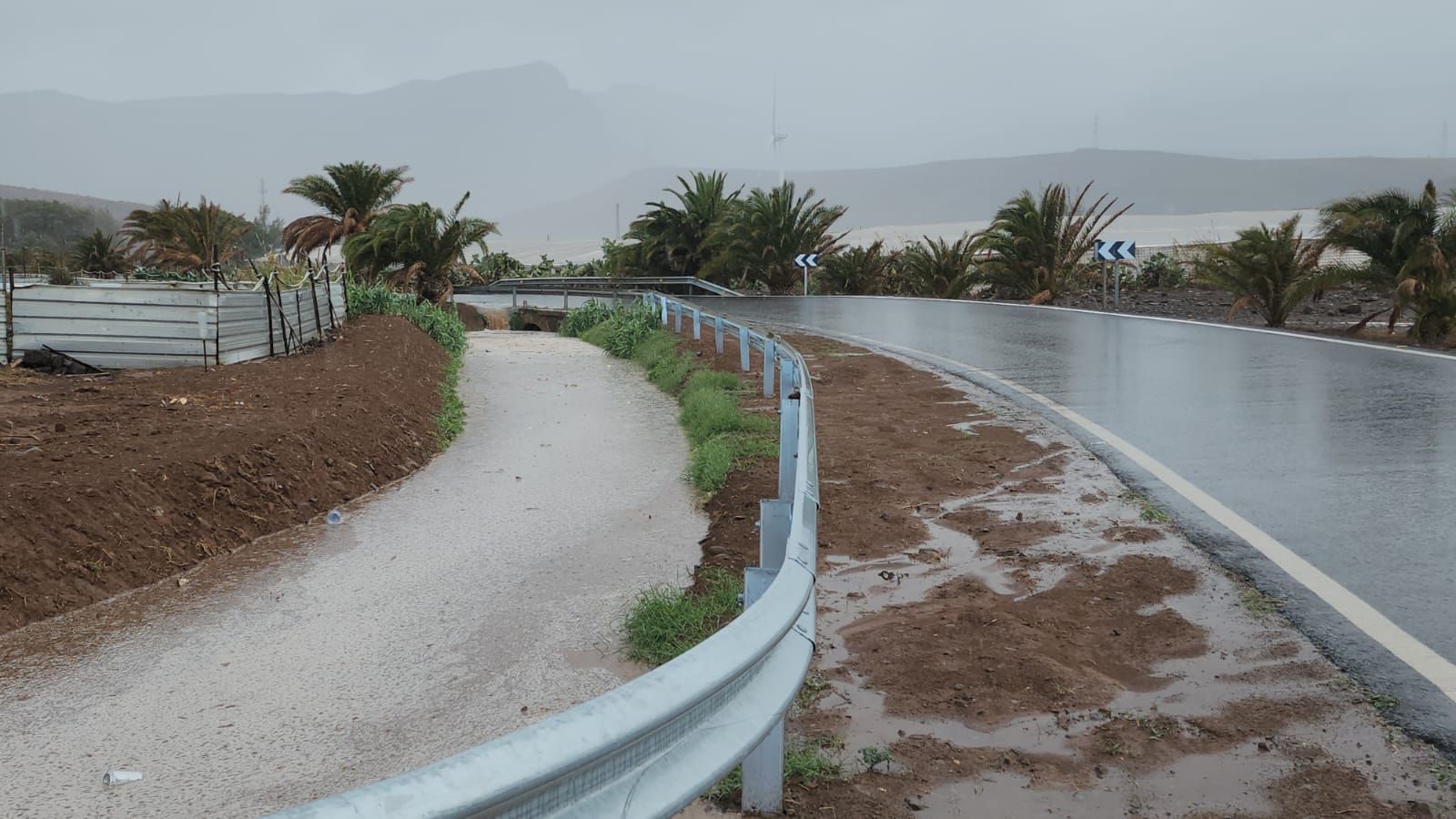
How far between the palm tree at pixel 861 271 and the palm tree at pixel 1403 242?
70.3 ft

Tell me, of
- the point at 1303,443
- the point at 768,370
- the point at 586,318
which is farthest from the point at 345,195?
the point at 1303,443

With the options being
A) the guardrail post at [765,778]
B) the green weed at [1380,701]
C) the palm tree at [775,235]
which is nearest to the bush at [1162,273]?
the palm tree at [775,235]

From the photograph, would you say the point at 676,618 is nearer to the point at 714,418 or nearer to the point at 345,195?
the point at 714,418

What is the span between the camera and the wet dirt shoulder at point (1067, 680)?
3678 mm

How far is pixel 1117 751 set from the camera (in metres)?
3.94

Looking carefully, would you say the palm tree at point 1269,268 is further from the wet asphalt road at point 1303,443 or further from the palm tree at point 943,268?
the palm tree at point 943,268

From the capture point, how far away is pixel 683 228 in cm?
4534

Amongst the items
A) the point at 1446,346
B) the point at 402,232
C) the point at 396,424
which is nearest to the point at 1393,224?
the point at 1446,346

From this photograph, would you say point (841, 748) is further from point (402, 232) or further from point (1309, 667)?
point (402, 232)

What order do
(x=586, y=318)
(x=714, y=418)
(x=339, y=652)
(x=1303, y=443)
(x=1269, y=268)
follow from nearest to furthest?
(x=339, y=652)
(x=1303, y=443)
(x=714, y=418)
(x=1269, y=268)
(x=586, y=318)

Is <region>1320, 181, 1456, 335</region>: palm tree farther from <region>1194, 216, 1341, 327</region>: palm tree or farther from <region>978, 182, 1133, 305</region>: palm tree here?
<region>978, 182, 1133, 305</region>: palm tree

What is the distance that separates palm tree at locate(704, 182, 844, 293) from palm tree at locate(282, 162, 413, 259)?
10481 millimetres

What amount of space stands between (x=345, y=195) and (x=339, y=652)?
114 ft

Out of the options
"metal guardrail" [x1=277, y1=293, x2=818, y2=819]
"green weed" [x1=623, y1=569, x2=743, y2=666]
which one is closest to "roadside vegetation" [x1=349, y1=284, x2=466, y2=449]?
"green weed" [x1=623, y1=569, x2=743, y2=666]
